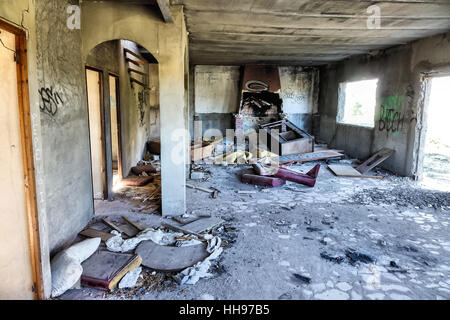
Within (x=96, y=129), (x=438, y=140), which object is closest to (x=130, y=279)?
(x=96, y=129)

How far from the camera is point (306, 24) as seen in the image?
6016 mm

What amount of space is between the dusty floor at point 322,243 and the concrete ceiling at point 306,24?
3487mm

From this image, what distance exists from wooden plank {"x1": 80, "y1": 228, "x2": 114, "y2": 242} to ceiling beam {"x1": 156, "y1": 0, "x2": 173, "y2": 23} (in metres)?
3.26

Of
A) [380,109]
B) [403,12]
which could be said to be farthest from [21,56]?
[380,109]

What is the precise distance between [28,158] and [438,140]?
14.6 metres

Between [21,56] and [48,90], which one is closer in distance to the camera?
[21,56]

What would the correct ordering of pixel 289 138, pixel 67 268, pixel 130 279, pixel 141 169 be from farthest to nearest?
pixel 289 138, pixel 141 169, pixel 130 279, pixel 67 268

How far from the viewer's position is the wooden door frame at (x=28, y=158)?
249cm

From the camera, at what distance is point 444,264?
379 cm
